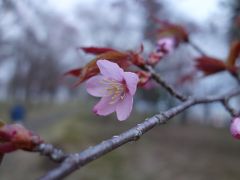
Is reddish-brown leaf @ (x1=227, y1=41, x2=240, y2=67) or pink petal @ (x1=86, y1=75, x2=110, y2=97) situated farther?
reddish-brown leaf @ (x1=227, y1=41, x2=240, y2=67)

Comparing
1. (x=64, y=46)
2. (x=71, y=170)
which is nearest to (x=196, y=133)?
(x=64, y=46)

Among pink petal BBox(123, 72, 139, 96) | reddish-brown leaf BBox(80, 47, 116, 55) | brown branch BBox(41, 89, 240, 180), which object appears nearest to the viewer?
brown branch BBox(41, 89, 240, 180)

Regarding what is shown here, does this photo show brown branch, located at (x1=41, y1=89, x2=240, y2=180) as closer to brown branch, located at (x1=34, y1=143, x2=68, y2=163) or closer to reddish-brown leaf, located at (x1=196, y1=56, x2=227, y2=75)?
brown branch, located at (x1=34, y1=143, x2=68, y2=163)

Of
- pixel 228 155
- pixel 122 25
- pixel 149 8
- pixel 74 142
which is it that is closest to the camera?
pixel 149 8

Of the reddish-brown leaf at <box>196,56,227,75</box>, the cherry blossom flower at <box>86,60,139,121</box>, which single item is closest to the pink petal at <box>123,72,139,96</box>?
the cherry blossom flower at <box>86,60,139,121</box>

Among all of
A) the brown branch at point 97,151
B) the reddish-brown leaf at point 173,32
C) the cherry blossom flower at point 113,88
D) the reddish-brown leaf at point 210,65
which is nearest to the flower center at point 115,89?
the cherry blossom flower at point 113,88

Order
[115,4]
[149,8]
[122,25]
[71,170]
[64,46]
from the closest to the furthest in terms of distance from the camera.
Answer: [71,170]
[115,4]
[149,8]
[122,25]
[64,46]

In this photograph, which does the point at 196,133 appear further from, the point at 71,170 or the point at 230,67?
the point at 71,170
